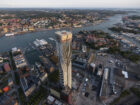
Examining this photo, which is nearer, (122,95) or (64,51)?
(64,51)

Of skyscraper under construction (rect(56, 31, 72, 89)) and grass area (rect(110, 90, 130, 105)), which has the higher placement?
skyscraper under construction (rect(56, 31, 72, 89))

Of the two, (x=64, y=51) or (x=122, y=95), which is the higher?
(x=64, y=51)

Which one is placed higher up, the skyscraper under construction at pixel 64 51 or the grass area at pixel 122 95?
the skyscraper under construction at pixel 64 51

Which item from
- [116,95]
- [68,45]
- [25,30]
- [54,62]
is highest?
[68,45]

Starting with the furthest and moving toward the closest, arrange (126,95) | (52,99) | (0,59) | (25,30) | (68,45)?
(25,30), (0,59), (126,95), (52,99), (68,45)

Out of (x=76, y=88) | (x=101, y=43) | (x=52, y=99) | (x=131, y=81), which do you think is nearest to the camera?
(x=52, y=99)

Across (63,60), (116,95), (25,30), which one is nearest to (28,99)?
(63,60)

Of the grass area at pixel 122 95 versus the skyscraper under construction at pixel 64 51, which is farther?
the grass area at pixel 122 95

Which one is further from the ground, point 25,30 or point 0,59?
point 25,30

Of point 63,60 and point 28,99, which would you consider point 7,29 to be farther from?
point 63,60

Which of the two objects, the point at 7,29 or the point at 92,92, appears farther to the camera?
the point at 7,29

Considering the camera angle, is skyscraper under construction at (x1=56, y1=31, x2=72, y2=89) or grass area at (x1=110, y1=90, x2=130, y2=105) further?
grass area at (x1=110, y1=90, x2=130, y2=105)
